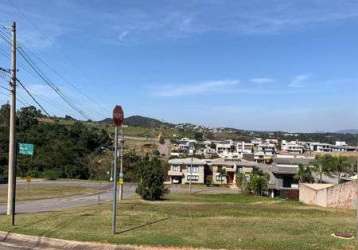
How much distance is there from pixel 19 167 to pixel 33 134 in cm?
859

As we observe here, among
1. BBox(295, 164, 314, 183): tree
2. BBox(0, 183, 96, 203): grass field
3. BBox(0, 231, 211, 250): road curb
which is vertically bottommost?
BBox(0, 183, 96, 203): grass field

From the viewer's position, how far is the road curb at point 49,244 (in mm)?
14539

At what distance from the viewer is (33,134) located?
107938mm

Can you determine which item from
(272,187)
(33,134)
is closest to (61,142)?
(33,134)

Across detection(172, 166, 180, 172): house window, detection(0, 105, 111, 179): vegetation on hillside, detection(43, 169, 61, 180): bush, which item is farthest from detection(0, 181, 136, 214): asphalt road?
detection(172, 166, 180, 172): house window

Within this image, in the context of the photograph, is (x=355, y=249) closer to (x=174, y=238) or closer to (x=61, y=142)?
(x=174, y=238)

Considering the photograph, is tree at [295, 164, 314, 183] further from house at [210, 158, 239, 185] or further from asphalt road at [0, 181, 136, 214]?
asphalt road at [0, 181, 136, 214]

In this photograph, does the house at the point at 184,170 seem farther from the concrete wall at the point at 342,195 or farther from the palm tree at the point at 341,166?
the concrete wall at the point at 342,195

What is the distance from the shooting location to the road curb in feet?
47.7

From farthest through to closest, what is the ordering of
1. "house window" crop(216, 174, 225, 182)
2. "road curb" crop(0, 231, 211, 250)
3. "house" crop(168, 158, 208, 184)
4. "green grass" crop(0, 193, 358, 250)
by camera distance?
"house window" crop(216, 174, 225, 182) < "house" crop(168, 158, 208, 184) < "road curb" crop(0, 231, 211, 250) < "green grass" crop(0, 193, 358, 250)

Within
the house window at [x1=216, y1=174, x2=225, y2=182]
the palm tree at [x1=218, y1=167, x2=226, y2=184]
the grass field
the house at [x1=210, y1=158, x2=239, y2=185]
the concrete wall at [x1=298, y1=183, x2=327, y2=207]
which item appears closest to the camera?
the concrete wall at [x1=298, y1=183, x2=327, y2=207]

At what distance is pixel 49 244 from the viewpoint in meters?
15.6

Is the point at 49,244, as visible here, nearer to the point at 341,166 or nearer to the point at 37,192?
the point at 37,192

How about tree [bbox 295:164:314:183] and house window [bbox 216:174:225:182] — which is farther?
house window [bbox 216:174:225:182]
